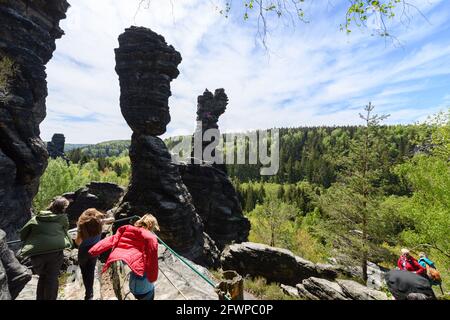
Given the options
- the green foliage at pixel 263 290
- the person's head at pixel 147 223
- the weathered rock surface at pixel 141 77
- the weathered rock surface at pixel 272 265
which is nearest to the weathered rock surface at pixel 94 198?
the weathered rock surface at pixel 141 77

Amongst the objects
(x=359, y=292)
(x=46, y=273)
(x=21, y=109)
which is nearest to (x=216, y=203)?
(x=359, y=292)

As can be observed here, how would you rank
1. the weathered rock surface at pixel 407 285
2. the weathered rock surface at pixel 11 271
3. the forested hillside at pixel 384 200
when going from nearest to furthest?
the weathered rock surface at pixel 11 271, the weathered rock surface at pixel 407 285, the forested hillside at pixel 384 200

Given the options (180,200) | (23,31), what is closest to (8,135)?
(23,31)

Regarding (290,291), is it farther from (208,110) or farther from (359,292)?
(208,110)

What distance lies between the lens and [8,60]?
15.8 meters

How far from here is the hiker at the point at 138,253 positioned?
4.95m

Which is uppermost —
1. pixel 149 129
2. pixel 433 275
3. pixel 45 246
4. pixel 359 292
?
pixel 149 129

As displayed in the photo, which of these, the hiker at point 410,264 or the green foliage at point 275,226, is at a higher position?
the hiker at point 410,264

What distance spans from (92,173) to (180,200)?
64.7 metres

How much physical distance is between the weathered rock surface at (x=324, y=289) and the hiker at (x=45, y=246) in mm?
15382

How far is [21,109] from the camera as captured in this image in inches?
646

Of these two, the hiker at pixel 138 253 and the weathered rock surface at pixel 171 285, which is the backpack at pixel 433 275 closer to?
the weathered rock surface at pixel 171 285

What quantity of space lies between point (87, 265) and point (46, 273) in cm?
87
